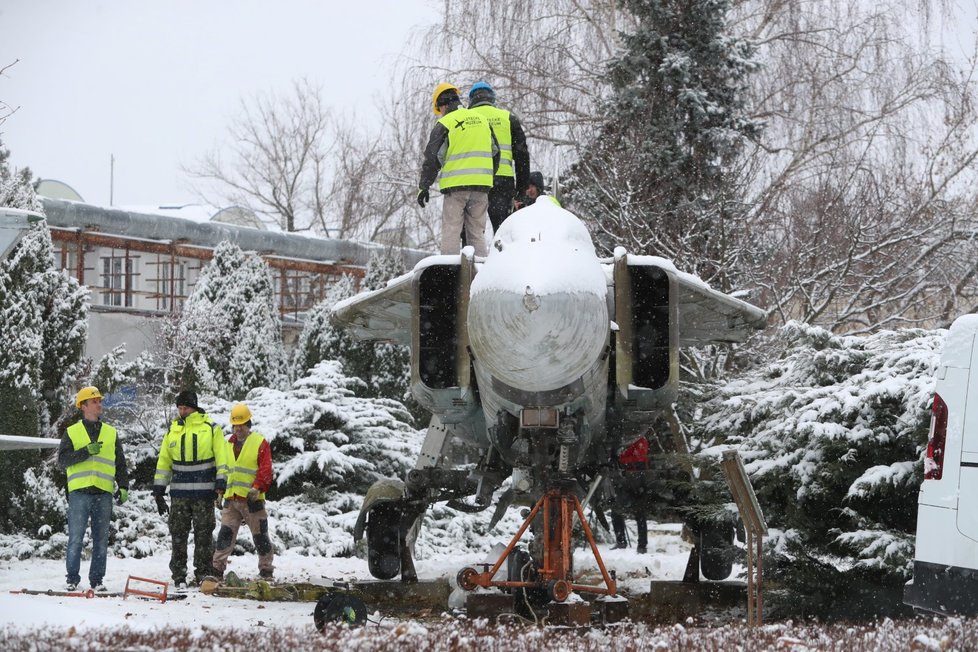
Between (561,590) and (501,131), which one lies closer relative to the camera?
(561,590)

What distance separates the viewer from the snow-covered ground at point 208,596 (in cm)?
677

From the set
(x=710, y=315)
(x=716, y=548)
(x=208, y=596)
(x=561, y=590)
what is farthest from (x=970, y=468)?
(x=208, y=596)

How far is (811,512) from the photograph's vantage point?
8500 mm

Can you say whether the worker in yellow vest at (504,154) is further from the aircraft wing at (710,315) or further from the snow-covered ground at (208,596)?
the snow-covered ground at (208,596)

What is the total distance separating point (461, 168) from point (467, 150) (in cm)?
15

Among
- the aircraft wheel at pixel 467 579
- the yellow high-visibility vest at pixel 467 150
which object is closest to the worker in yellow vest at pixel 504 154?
the yellow high-visibility vest at pixel 467 150

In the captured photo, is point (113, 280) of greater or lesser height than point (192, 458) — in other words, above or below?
above

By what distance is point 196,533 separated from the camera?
36.6 ft

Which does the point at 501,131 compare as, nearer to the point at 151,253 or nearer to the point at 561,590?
the point at 561,590

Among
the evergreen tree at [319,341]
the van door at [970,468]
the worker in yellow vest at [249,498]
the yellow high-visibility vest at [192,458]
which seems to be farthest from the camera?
the evergreen tree at [319,341]

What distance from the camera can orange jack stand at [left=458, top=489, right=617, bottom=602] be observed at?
305 inches

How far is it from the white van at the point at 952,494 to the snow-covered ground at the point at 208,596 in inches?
158

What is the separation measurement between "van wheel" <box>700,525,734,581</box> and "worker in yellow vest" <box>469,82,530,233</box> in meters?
3.02

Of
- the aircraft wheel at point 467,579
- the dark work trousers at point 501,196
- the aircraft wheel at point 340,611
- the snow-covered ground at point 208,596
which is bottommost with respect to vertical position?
the snow-covered ground at point 208,596
